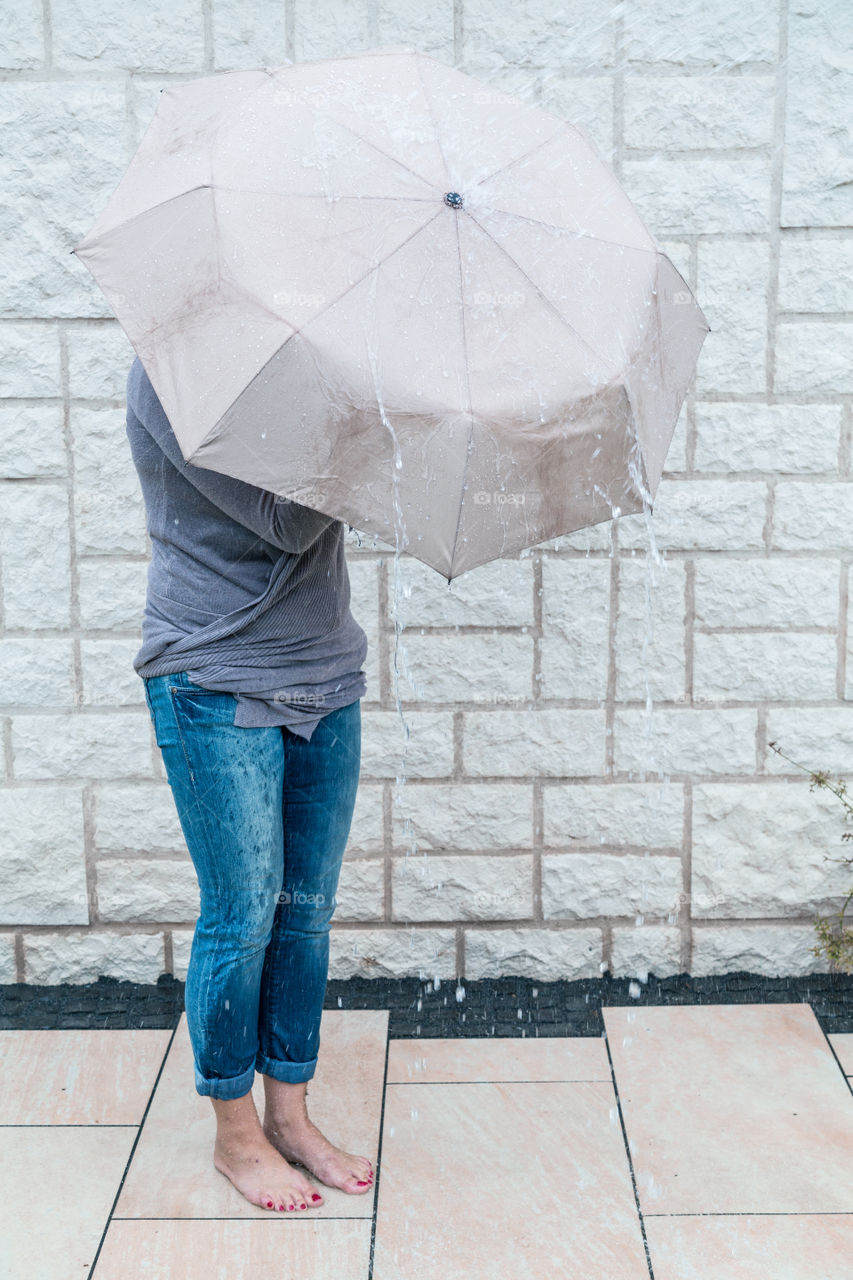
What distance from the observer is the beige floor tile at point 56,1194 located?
7.72ft

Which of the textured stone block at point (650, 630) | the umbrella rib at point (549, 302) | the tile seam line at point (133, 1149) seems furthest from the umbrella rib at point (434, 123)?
the tile seam line at point (133, 1149)

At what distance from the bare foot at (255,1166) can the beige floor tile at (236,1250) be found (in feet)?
0.14

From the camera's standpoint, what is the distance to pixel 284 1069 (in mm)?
2521

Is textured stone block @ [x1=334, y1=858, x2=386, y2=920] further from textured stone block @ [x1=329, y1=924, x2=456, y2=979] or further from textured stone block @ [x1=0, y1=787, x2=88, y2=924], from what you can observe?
textured stone block @ [x1=0, y1=787, x2=88, y2=924]

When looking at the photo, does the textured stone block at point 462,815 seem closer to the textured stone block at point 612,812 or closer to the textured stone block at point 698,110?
the textured stone block at point 612,812

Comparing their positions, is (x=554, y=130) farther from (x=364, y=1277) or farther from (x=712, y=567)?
(x=364, y=1277)

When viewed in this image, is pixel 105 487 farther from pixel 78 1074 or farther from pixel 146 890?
pixel 78 1074

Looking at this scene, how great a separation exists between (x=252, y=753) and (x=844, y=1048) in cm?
183

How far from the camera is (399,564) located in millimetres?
3275

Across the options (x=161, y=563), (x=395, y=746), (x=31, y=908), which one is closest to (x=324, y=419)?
(x=161, y=563)

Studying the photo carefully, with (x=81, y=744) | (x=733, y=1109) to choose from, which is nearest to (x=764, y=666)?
(x=733, y=1109)

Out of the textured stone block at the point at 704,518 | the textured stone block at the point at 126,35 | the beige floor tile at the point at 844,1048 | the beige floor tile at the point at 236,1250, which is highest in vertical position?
the textured stone block at the point at 126,35

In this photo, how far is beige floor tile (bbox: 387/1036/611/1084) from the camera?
3006 millimetres

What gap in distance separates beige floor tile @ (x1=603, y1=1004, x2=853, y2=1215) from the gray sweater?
126cm
